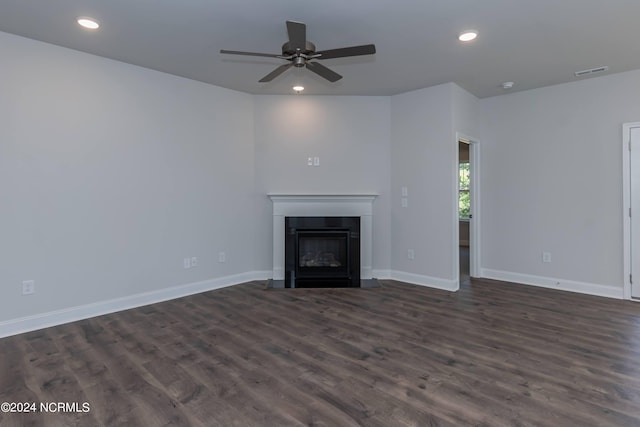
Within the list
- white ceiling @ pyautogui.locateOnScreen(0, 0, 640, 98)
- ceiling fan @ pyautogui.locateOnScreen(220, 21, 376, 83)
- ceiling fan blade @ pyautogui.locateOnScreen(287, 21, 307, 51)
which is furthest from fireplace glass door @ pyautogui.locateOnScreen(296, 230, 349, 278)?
ceiling fan blade @ pyautogui.locateOnScreen(287, 21, 307, 51)

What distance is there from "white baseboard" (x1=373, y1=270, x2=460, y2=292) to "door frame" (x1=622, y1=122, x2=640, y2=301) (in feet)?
6.16

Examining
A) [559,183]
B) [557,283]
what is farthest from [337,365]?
[559,183]

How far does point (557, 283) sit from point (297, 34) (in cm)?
452

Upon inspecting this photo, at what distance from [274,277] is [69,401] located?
119 inches

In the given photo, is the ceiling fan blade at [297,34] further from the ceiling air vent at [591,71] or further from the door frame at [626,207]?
the door frame at [626,207]

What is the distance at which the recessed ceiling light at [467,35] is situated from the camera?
9.95 feet

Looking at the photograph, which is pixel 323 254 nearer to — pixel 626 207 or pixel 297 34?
pixel 297 34

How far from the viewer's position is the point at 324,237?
4957mm

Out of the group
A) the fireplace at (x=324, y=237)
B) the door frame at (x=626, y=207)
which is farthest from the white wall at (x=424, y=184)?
the door frame at (x=626, y=207)

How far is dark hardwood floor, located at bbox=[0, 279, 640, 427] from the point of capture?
1.95 meters

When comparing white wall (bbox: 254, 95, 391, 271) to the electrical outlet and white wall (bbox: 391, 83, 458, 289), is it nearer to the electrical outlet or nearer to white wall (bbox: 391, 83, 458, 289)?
white wall (bbox: 391, 83, 458, 289)

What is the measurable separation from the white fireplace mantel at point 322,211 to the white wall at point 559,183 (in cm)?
183

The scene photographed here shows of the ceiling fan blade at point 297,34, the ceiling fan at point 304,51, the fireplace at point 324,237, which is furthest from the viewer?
the fireplace at point 324,237

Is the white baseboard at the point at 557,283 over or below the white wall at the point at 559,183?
below
